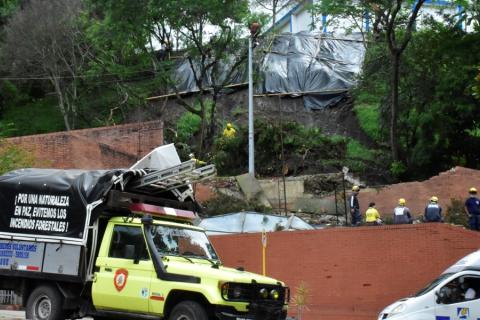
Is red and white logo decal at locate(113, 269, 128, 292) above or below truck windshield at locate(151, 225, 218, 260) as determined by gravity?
below

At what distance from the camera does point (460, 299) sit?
11227mm

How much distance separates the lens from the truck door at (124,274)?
452 inches

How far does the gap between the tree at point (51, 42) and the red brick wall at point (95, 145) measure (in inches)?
300

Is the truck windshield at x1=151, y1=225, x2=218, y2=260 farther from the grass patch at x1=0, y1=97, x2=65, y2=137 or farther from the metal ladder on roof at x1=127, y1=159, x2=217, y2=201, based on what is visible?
the grass patch at x1=0, y1=97, x2=65, y2=137

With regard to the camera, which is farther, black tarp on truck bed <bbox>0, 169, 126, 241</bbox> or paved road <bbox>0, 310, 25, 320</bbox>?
paved road <bbox>0, 310, 25, 320</bbox>

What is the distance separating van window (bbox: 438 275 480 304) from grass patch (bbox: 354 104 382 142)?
2175 centimetres

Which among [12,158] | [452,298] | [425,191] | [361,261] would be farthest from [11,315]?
[425,191]

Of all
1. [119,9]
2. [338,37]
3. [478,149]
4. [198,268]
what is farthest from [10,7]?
[198,268]

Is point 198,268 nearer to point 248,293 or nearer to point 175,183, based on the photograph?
point 248,293

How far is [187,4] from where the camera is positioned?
87.9 ft

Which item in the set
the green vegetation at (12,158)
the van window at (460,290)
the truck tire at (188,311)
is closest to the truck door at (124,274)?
the truck tire at (188,311)

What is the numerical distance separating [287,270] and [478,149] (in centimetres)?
1357

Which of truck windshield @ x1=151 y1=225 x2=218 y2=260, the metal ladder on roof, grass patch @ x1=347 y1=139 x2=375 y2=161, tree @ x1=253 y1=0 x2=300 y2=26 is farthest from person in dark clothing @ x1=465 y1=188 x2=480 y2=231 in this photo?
tree @ x1=253 y1=0 x2=300 y2=26

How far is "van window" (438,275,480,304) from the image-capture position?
11.2 meters
